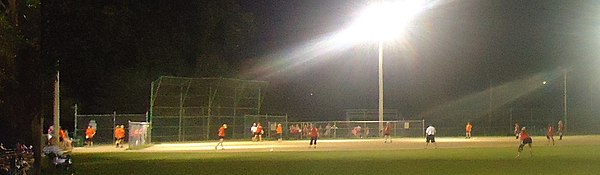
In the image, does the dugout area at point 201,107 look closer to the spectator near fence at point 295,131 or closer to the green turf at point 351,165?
the spectator near fence at point 295,131

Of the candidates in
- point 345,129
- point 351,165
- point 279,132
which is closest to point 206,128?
point 279,132

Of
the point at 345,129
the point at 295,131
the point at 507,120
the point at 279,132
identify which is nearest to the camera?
the point at 279,132

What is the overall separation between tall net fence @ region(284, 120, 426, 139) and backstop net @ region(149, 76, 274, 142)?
262 centimetres

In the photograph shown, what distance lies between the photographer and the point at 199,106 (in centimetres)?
6091

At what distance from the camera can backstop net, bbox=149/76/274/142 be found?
57906mm

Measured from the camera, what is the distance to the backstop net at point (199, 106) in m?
57.9

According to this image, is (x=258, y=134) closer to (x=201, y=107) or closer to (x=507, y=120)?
(x=201, y=107)

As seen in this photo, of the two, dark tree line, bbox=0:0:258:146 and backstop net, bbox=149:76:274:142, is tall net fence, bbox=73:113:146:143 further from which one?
dark tree line, bbox=0:0:258:146

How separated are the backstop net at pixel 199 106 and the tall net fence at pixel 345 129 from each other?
2.62 m

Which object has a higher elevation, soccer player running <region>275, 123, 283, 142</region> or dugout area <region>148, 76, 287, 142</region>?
dugout area <region>148, 76, 287, 142</region>

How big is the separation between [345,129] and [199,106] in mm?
12774

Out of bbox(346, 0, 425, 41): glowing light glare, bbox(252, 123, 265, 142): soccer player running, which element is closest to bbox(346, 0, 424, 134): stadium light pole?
bbox(346, 0, 425, 41): glowing light glare

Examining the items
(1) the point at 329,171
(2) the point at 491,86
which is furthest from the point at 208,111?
(2) the point at 491,86

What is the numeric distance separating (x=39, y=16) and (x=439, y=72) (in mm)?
75503
